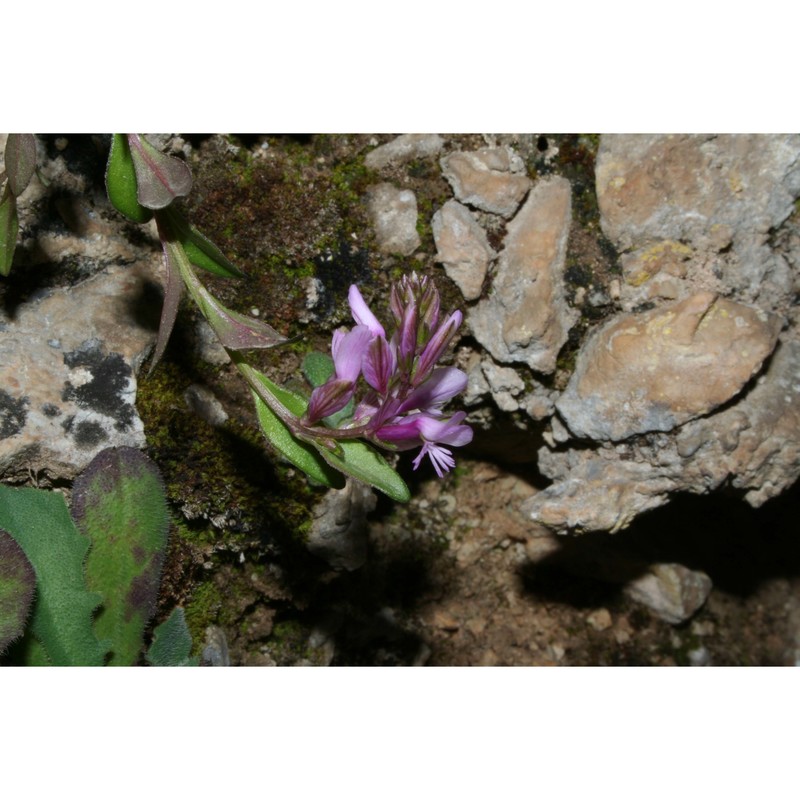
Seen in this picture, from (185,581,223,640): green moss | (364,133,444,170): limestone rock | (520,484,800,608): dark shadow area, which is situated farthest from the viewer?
(520,484,800,608): dark shadow area

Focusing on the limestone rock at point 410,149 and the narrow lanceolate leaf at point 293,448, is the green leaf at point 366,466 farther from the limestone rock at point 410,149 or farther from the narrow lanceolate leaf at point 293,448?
the limestone rock at point 410,149

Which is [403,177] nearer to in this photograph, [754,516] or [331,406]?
[331,406]

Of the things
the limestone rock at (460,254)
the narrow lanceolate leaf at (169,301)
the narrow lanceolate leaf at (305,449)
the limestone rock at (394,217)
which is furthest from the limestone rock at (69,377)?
the limestone rock at (460,254)

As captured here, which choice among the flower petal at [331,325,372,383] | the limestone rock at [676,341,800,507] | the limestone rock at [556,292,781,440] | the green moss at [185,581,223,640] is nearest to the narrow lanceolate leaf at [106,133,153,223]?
the flower petal at [331,325,372,383]

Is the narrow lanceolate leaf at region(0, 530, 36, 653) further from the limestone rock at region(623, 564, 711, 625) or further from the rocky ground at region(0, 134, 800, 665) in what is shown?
the limestone rock at region(623, 564, 711, 625)

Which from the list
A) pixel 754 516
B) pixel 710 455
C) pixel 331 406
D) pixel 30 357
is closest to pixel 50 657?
pixel 30 357

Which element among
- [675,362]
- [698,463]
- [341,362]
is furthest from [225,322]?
[698,463]
